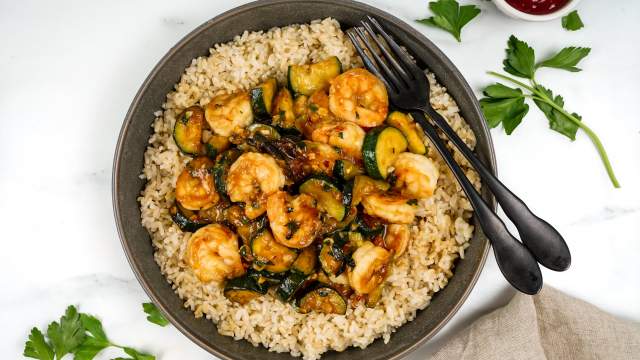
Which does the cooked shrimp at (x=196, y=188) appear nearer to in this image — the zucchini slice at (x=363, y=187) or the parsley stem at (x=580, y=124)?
the zucchini slice at (x=363, y=187)

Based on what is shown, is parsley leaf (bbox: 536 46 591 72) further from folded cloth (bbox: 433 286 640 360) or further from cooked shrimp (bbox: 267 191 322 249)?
cooked shrimp (bbox: 267 191 322 249)

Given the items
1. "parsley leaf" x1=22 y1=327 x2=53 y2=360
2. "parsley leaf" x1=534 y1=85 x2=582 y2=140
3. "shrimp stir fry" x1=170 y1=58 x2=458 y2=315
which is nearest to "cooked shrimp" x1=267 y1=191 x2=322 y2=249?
"shrimp stir fry" x1=170 y1=58 x2=458 y2=315

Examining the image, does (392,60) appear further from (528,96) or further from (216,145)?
(216,145)

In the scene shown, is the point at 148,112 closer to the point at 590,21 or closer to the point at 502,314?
the point at 502,314

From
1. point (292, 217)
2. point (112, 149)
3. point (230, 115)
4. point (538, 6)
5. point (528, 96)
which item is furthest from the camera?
point (112, 149)

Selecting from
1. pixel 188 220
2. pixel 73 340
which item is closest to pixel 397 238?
pixel 188 220
